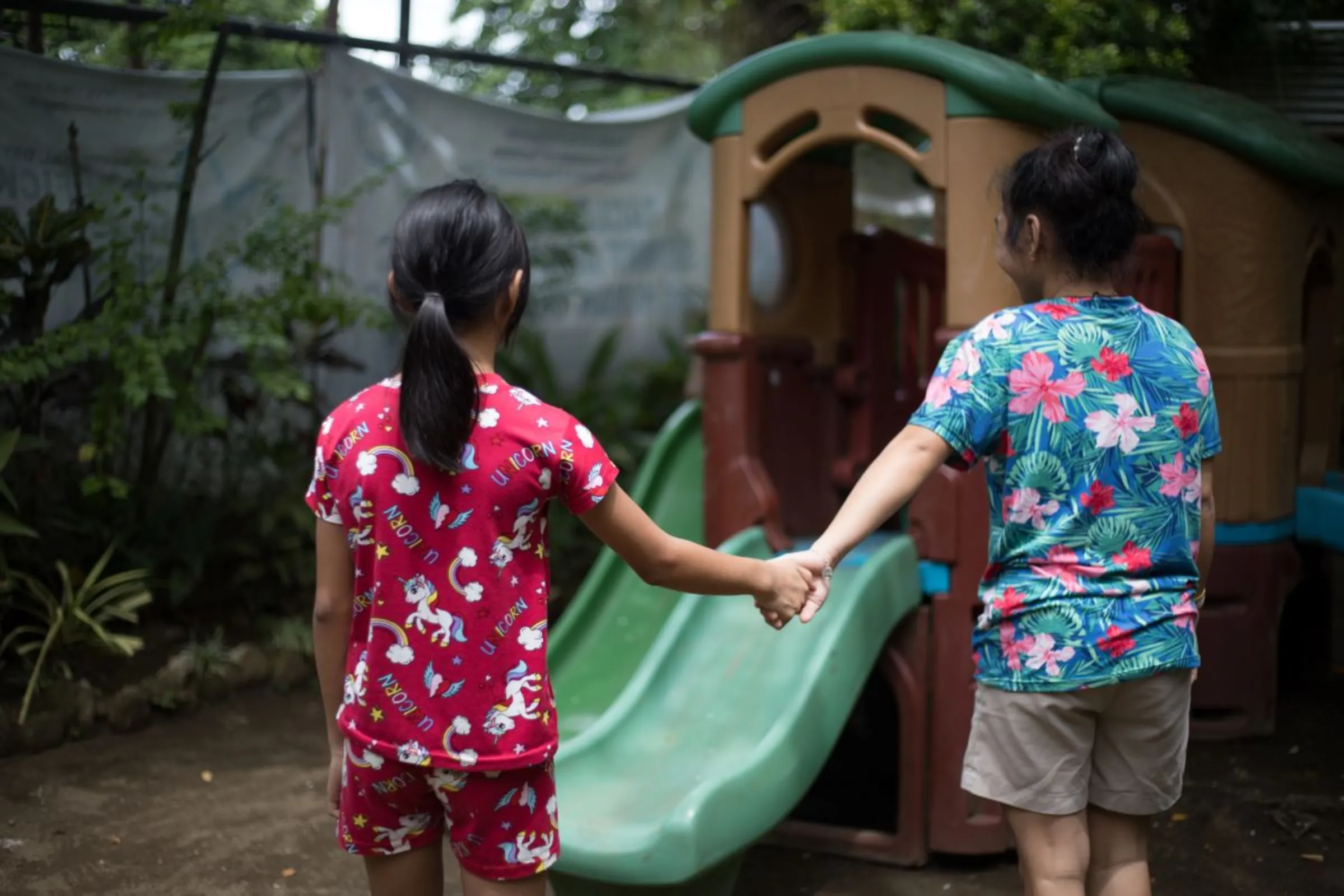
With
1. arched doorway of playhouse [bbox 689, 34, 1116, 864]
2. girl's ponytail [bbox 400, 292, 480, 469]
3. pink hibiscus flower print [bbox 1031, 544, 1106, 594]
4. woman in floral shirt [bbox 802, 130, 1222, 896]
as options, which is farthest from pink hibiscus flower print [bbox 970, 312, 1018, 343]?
arched doorway of playhouse [bbox 689, 34, 1116, 864]

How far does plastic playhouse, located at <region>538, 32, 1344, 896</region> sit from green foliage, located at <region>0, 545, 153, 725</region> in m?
1.61

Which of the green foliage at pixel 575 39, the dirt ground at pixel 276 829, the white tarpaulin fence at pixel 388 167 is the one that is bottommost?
the dirt ground at pixel 276 829

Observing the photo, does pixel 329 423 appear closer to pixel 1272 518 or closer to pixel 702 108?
pixel 702 108

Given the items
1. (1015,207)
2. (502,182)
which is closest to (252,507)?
(502,182)

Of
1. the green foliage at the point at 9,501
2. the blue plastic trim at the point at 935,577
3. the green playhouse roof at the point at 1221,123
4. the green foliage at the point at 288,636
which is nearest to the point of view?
the blue plastic trim at the point at 935,577

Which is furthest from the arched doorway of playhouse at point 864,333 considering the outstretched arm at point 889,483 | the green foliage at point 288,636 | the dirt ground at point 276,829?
the green foliage at point 288,636

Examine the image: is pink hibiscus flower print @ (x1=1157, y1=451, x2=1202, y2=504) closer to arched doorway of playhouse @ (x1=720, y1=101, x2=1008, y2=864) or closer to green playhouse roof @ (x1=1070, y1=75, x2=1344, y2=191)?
arched doorway of playhouse @ (x1=720, y1=101, x2=1008, y2=864)

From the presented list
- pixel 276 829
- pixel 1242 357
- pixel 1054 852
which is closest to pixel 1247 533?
pixel 1242 357

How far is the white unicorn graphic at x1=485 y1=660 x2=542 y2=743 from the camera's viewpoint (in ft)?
6.24

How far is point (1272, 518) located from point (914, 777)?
2012 millimetres

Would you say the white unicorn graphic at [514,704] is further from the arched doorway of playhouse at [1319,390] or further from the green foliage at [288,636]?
the arched doorway of playhouse at [1319,390]

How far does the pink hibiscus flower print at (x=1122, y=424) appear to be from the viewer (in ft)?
7.00

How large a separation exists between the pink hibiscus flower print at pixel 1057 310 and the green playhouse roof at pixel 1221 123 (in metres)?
2.88

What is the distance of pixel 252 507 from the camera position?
5.54 m
